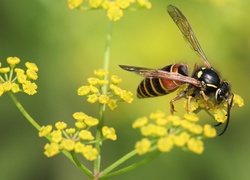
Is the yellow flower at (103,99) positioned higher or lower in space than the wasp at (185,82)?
higher

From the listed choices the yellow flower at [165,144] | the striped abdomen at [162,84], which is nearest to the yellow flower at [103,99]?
the striped abdomen at [162,84]

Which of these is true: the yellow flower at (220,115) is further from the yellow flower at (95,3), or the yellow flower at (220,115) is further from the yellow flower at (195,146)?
the yellow flower at (95,3)

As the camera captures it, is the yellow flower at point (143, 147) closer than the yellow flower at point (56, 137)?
Yes

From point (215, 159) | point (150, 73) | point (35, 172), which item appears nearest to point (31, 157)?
point (35, 172)

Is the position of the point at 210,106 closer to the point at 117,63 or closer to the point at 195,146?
the point at 195,146

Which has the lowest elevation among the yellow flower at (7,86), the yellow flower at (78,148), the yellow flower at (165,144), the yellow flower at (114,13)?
the yellow flower at (165,144)

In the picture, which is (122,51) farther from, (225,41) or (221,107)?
(221,107)

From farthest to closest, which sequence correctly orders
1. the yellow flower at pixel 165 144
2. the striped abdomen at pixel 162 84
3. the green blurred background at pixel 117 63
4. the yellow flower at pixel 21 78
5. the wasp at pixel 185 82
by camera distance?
the green blurred background at pixel 117 63 < the striped abdomen at pixel 162 84 < the wasp at pixel 185 82 < the yellow flower at pixel 21 78 < the yellow flower at pixel 165 144

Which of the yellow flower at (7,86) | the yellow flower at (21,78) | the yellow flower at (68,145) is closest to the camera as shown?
the yellow flower at (68,145)
